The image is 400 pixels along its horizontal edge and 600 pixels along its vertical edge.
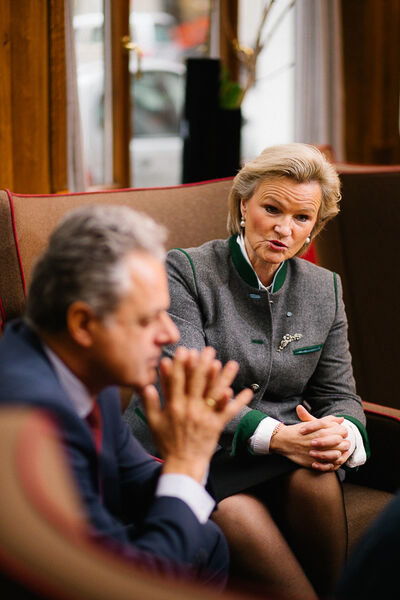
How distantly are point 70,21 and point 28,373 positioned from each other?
2398 millimetres

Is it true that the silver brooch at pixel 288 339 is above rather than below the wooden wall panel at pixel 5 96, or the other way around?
below

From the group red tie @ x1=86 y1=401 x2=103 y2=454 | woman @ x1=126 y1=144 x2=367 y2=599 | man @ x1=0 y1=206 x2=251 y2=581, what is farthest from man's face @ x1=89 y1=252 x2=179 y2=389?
woman @ x1=126 y1=144 x2=367 y2=599

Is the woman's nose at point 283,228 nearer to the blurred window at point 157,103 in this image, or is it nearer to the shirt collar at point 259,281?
the shirt collar at point 259,281

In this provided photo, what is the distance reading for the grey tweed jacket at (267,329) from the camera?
1630 mm

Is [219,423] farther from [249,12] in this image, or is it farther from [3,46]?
[249,12]

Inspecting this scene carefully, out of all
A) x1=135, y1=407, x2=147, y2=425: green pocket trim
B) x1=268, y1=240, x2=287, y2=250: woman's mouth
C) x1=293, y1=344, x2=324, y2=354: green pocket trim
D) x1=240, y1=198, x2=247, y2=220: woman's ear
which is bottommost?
x1=135, y1=407, x2=147, y2=425: green pocket trim

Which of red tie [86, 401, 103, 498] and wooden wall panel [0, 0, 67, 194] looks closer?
red tie [86, 401, 103, 498]

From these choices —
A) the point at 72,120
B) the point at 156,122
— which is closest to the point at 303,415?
the point at 72,120

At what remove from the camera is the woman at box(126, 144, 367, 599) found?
1.47 metres

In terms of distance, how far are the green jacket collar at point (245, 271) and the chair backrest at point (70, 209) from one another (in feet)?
0.75

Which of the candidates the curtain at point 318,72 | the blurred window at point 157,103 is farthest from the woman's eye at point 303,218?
the curtain at point 318,72

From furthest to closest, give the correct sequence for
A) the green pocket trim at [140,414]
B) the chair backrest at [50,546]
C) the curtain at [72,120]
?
the curtain at [72,120], the green pocket trim at [140,414], the chair backrest at [50,546]

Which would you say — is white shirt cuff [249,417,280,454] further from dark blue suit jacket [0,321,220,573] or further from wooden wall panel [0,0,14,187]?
wooden wall panel [0,0,14,187]

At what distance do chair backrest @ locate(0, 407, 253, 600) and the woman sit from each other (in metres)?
0.84
